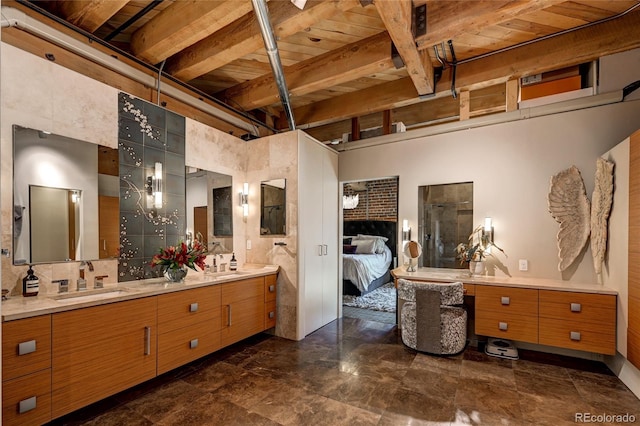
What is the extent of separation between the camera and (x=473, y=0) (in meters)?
2.73

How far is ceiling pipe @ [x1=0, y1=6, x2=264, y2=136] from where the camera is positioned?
A: 2.58 m

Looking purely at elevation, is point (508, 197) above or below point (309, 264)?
above

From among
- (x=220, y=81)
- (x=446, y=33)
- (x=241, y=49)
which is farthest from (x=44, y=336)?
(x=446, y=33)

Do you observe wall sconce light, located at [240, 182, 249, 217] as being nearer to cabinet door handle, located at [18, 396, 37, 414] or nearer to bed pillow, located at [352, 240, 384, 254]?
cabinet door handle, located at [18, 396, 37, 414]

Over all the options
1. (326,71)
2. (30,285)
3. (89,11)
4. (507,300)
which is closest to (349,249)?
(507,300)

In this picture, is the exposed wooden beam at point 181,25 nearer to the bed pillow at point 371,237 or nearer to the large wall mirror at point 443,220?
the large wall mirror at point 443,220

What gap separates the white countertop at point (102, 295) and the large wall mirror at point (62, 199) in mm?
317

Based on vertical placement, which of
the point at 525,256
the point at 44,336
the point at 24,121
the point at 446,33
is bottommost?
the point at 44,336

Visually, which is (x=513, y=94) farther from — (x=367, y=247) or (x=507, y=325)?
(x=367, y=247)

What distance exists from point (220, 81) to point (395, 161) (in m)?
2.63

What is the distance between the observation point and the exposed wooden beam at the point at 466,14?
2.60 meters

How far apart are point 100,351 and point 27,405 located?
463mm

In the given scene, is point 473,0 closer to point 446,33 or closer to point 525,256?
point 446,33

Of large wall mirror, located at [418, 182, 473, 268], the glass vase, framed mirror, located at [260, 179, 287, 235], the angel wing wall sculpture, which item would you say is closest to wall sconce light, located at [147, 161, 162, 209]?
the glass vase
